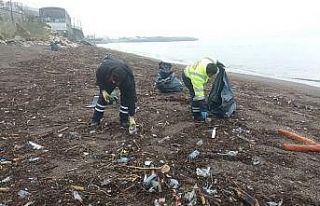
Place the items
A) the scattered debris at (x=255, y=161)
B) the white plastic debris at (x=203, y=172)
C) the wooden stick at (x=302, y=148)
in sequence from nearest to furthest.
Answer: the white plastic debris at (x=203, y=172)
the scattered debris at (x=255, y=161)
the wooden stick at (x=302, y=148)

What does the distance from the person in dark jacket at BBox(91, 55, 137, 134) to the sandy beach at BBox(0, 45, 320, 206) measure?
12.0 inches

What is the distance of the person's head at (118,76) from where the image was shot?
732 cm

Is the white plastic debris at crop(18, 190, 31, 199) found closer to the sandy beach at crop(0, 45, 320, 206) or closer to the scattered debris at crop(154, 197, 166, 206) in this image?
the sandy beach at crop(0, 45, 320, 206)

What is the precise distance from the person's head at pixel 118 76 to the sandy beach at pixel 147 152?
89 cm

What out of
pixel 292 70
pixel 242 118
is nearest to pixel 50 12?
pixel 292 70

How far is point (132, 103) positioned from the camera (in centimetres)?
762

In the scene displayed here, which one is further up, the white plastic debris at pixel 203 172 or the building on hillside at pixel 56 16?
the white plastic debris at pixel 203 172

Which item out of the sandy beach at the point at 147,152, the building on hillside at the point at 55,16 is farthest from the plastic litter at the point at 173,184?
the building on hillside at the point at 55,16

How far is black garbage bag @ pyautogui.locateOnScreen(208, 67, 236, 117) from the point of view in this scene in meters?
8.55

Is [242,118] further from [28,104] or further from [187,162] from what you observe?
[28,104]

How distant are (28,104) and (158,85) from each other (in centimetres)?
344

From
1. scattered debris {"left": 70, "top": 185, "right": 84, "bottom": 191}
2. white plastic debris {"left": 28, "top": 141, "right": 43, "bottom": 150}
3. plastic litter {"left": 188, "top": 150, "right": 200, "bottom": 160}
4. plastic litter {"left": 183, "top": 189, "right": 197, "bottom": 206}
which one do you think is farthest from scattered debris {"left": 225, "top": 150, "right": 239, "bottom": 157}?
white plastic debris {"left": 28, "top": 141, "right": 43, "bottom": 150}

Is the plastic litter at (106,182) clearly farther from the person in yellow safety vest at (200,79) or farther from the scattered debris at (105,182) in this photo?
the person in yellow safety vest at (200,79)

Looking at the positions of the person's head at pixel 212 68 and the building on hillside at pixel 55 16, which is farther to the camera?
the building on hillside at pixel 55 16
